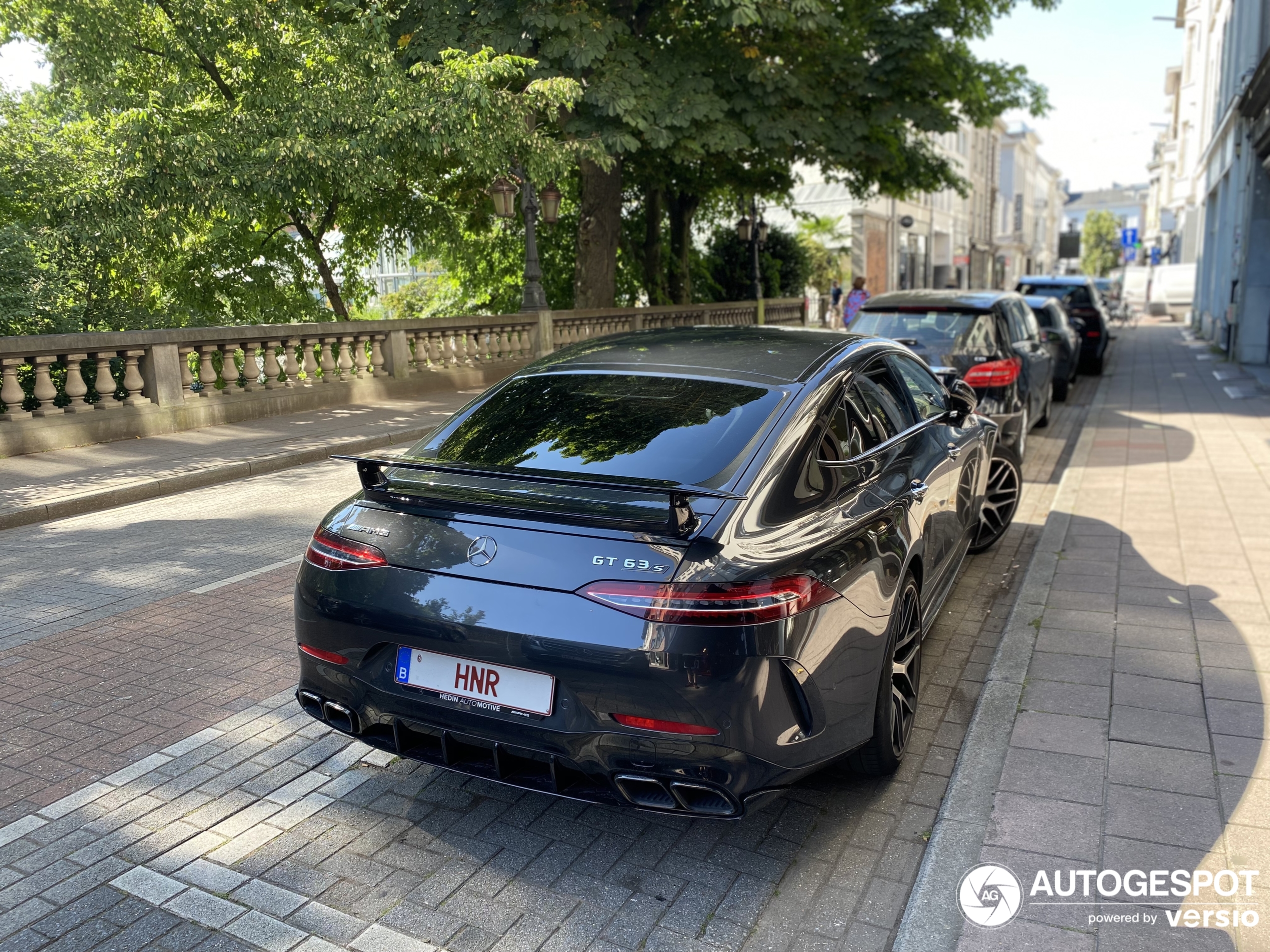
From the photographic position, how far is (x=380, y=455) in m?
3.53

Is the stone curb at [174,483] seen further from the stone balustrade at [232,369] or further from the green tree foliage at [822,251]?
the green tree foliage at [822,251]

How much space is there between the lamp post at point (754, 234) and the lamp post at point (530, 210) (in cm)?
872

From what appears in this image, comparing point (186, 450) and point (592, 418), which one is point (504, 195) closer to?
point (186, 450)

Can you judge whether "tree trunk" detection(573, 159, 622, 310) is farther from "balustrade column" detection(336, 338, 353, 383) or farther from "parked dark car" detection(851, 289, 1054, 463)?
"parked dark car" detection(851, 289, 1054, 463)

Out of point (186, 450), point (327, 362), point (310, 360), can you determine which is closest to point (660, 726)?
point (186, 450)

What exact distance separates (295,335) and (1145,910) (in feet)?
44.3

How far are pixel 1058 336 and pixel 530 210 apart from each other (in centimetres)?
918

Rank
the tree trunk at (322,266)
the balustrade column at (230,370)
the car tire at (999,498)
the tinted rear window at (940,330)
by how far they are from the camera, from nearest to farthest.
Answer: the car tire at (999,498) < the tinted rear window at (940,330) < the balustrade column at (230,370) < the tree trunk at (322,266)

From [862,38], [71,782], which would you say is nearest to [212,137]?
[862,38]

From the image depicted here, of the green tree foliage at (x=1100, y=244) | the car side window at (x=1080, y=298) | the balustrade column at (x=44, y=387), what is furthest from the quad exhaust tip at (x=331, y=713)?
the green tree foliage at (x=1100, y=244)

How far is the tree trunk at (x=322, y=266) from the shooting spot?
20.0 m

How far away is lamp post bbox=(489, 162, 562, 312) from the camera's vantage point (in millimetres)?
17938

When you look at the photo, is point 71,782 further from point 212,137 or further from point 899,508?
point 212,137

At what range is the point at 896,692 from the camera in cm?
369
